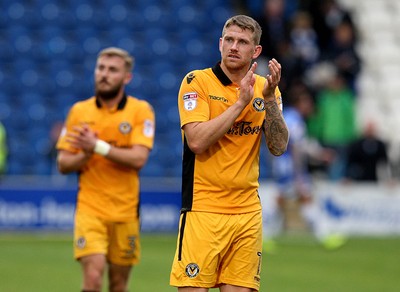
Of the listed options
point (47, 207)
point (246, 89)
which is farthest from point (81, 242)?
point (47, 207)

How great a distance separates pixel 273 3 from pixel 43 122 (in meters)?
5.34

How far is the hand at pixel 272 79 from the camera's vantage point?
690 centimetres

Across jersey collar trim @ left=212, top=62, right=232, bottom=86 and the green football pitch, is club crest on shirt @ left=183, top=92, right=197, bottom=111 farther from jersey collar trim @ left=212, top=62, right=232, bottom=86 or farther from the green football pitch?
the green football pitch

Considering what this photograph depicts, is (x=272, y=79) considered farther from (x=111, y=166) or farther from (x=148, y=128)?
(x=111, y=166)

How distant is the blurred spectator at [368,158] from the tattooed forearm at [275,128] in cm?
1277

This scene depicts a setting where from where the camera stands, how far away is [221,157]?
7.20 metres

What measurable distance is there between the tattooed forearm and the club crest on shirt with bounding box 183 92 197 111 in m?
0.51

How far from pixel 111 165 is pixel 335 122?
37.8 ft

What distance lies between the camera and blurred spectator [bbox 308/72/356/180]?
2033 centimetres

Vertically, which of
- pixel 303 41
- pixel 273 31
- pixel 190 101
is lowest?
pixel 190 101

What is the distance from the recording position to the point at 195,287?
706 centimetres

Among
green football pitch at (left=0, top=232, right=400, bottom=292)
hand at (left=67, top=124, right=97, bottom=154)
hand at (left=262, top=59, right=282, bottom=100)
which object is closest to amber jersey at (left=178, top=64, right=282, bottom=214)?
hand at (left=262, top=59, right=282, bottom=100)

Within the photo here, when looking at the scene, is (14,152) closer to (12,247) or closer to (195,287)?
(12,247)

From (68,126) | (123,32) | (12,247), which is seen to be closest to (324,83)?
(123,32)
